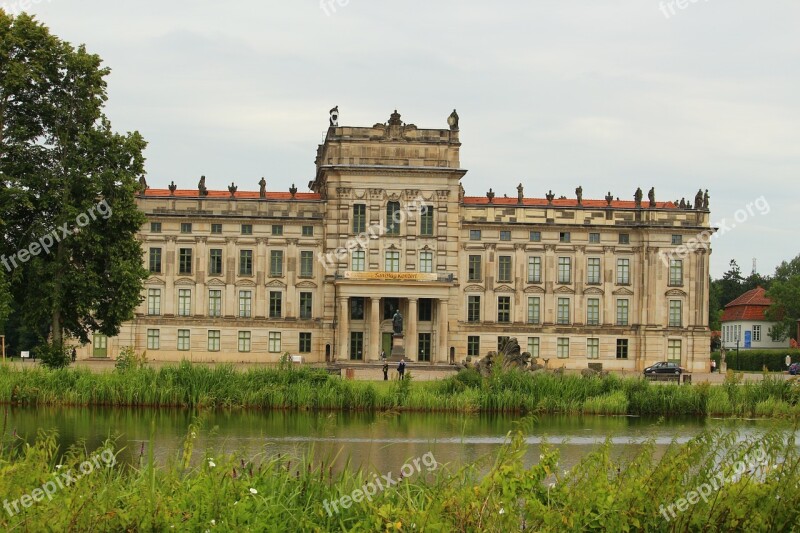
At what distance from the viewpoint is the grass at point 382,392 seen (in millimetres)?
34219

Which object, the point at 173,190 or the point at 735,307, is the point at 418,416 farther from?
the point at 735,307

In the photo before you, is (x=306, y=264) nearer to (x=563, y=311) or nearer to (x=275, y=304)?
(x=275, y=304)

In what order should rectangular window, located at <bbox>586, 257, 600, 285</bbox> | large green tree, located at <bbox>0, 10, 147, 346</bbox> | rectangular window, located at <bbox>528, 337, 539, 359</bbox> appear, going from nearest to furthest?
large green tree, located at <bbox>0, 10, 147, 346</bbox> → rectangular window, located at <bbox>528, 337, 539, 359</bbox> → rectangular window, located at <bbox>586, 257, 600, 285</bbox>

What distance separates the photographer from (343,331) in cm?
6456

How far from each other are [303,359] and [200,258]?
8423mm

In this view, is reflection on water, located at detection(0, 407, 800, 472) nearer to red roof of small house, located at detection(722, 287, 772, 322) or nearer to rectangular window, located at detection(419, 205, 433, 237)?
rectangular window, located at detection(419, 205, 433, 237)

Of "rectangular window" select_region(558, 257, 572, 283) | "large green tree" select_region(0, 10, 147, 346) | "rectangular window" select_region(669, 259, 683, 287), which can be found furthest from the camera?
"rectangular window" select_region(669, 259, 683, 287)

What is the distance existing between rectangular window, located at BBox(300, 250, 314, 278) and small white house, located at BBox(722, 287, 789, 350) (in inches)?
1837

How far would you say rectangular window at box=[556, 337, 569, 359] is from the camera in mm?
67188

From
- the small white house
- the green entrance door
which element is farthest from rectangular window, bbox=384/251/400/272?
the small white house

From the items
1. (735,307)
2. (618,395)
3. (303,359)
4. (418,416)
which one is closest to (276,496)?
(418,416)

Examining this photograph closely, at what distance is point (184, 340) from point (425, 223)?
15496 millimetres

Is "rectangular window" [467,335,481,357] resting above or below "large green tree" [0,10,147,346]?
below

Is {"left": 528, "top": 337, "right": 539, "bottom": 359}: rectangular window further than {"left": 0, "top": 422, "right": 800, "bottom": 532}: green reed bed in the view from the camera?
Yes
